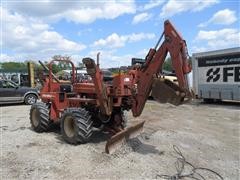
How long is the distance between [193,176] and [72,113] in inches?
141

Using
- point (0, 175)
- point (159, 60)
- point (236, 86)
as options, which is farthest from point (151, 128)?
point (236, 86)

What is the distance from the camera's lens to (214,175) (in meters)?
6.15

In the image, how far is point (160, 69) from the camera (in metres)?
7.72

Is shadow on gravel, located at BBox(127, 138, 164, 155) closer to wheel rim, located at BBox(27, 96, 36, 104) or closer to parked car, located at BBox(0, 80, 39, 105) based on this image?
parked car, located at BBox(0, 80, 39, 105)

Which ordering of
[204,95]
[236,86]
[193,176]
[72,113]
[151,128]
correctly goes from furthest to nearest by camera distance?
[204,95] → [236,86] → [151,128] → [72,113] → [193,176]

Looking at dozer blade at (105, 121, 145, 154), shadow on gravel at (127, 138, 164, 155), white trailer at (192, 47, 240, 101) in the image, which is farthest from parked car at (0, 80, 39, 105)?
shadow on gravel at (127, 138, 164, 155)

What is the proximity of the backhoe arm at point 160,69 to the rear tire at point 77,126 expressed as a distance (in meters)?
1.20

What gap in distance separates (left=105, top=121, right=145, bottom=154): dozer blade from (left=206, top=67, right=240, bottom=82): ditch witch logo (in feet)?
33.5

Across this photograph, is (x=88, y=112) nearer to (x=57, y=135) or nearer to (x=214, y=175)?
(x=57, y=135)

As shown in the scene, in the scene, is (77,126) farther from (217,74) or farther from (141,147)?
(217,74)

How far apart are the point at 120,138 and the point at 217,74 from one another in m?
12.2

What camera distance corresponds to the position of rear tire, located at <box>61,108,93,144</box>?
26.9ft

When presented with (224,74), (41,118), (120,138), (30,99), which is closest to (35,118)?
(41,118)

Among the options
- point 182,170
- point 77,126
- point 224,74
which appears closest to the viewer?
point 182,170
